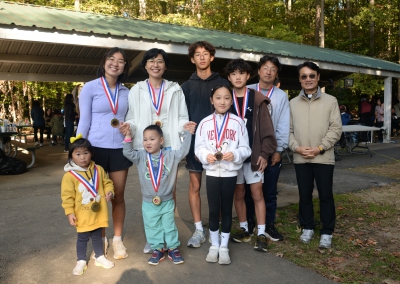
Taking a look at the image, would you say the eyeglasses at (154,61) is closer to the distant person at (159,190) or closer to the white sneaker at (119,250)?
the distant person at (159,190)

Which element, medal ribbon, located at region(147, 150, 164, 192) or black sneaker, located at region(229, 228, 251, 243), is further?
black sneaker, located at region(229, 228, 251, 243)

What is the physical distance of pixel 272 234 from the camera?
402cm

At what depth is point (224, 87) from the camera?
3469 mm

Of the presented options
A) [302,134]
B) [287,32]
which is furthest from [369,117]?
[302,134]

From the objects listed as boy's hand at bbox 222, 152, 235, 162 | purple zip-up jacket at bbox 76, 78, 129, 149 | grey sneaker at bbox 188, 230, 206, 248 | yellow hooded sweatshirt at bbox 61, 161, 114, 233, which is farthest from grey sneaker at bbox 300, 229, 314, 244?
purple zip-up jacket at bbox 76, 78, 129, 149

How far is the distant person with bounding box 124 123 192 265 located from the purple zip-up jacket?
0.23 m

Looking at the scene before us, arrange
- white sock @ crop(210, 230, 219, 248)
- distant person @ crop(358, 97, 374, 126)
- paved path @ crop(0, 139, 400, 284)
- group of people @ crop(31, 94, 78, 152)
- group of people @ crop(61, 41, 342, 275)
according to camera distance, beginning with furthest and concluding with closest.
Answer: distant person @ crop(358, 97, 374, 126), group of people @ crop(31, 94, 78, 152), white sock @ crop(210, 230, 219, 248), group of people @ crop(61, 41, 342, 275), paved path @ crop(0, 139, 400, 284)

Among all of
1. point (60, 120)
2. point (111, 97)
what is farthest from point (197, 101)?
point (60, 120)

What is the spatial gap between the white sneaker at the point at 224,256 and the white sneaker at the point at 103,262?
992 millimetres

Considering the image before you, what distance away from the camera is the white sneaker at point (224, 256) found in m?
3.36

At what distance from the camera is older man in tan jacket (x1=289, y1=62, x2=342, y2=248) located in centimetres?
382

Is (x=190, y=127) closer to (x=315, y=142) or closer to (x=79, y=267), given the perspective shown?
(x=315, y=142)

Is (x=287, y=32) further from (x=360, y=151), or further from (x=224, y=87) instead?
(x=224, y=87)

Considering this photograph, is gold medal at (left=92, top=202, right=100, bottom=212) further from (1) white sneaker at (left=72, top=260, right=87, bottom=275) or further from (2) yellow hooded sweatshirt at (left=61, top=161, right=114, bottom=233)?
(1) white sneaker at (left=72, top=260, right=87, bottom=275)
